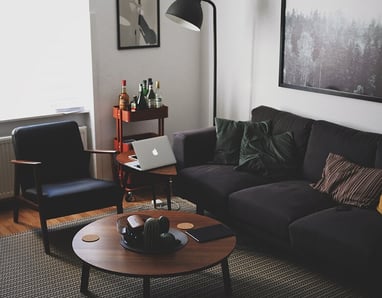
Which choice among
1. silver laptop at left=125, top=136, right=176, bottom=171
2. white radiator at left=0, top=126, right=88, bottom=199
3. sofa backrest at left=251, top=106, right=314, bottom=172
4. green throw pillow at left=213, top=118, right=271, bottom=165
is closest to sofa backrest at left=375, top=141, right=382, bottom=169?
sofa backrest at left=251, top=106, right=314, bottom=172

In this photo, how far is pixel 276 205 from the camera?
3566 millimetres

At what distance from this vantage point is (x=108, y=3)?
4680mm

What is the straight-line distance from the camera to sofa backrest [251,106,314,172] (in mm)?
4176

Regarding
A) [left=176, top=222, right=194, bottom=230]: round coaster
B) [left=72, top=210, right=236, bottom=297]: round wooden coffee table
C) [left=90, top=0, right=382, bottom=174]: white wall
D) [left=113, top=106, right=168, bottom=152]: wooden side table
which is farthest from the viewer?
[left=113, top=106, right=168, bottom=152]: wooden side table

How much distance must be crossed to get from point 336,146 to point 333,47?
0.76m

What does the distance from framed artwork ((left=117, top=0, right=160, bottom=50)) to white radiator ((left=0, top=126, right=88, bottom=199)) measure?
122 cm

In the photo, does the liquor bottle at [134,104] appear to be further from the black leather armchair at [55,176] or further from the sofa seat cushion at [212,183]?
the sofa seat cushion at [212,183]

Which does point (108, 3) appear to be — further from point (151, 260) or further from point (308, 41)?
point (151, 260)

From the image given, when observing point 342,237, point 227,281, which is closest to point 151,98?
point 227,281

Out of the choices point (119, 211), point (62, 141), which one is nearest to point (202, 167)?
point (119, 211)

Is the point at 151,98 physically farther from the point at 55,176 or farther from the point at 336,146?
the point at 336,146

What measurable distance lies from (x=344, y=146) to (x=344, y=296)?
1.04 meters

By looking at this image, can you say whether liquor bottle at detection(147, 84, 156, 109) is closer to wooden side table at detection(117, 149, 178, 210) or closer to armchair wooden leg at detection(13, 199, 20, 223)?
wooden side table at detection(117, 149, 178, 210)

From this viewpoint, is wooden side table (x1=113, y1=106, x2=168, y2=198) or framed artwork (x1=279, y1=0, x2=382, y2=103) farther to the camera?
wooden side table (x1=113, y1=106, x2=168, y2=198)
